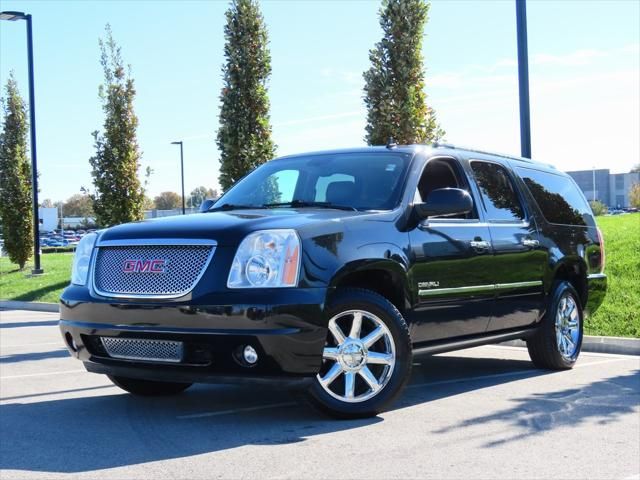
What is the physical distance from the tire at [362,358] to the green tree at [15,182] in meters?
25.1

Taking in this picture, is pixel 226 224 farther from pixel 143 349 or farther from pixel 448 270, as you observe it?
pixel 448 270

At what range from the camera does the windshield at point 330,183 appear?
249 inches

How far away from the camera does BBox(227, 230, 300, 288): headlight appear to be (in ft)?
17.1

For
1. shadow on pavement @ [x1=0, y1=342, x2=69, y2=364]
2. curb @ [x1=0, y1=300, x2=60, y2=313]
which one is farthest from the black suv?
curb @ [x1=0, y1=300, x2=60, y2=313]

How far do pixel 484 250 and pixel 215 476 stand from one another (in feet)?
10.6

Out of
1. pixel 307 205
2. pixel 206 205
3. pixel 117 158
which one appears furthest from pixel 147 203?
pixel 307 205

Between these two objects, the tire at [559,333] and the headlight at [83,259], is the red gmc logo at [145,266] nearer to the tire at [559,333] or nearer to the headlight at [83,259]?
the headlight at [83,259]

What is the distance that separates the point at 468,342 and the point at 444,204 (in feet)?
3.97

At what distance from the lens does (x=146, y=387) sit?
6684mm

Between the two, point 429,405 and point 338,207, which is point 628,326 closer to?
point 429,405

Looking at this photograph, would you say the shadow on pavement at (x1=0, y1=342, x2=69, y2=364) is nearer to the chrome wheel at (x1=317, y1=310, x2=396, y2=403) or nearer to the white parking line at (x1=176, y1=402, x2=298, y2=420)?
the white parking line at (x1=176, y1=402, x2=298, y2=420)

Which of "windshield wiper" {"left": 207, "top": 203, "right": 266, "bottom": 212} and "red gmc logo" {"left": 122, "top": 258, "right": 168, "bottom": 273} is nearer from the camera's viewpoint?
"red gmc logo" {"left": 122, "top": 258, "right": 168, "bottom": 273}

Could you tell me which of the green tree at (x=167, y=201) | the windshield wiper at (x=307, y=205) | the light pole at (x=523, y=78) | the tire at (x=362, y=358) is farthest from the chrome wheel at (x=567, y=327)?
the green tree at (x=167, y=201)

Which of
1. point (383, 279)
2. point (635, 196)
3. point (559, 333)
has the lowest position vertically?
point (559, 333)
